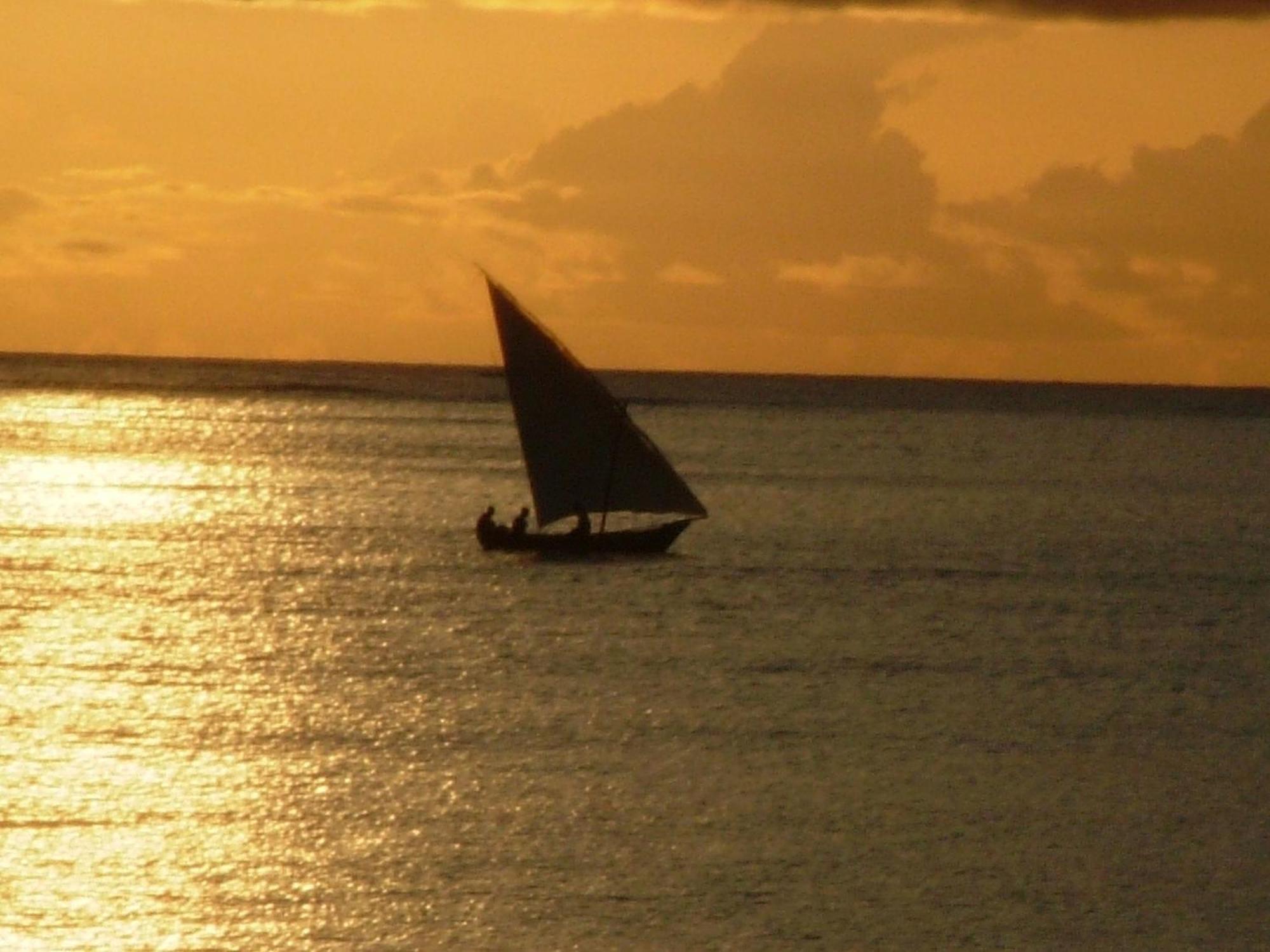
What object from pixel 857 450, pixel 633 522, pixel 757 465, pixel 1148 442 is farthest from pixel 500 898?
pixel 1148 442

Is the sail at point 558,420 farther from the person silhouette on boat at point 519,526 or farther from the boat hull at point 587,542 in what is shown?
the person silhouette on boat at point 519,526

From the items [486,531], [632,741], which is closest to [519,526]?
[486,531]

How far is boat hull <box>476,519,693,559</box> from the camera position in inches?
2630

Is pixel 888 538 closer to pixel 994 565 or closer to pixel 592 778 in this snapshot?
pixel 994 565

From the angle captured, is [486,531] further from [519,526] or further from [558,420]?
[558,420]

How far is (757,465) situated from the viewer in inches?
5128

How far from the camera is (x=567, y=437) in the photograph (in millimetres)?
66062

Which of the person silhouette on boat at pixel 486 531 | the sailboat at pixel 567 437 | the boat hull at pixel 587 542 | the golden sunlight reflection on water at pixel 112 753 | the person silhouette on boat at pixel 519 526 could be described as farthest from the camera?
the person silhouette on boat at pixel 486 531

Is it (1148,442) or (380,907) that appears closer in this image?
(380,907)

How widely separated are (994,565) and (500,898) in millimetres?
48278

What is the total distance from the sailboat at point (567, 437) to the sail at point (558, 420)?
0.02 m

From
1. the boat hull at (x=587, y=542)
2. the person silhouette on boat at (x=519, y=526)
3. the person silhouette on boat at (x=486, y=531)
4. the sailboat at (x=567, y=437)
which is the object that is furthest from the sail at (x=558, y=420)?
the person silhouette on boat at (x=486, y=531)

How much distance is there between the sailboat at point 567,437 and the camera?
216 feet

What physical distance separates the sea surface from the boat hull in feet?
1.60
